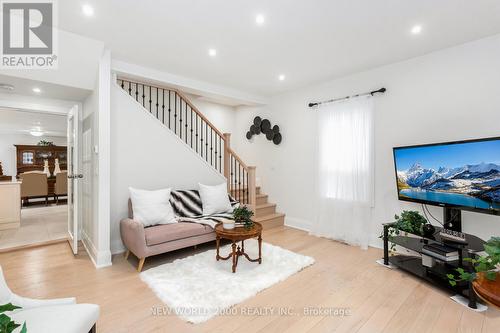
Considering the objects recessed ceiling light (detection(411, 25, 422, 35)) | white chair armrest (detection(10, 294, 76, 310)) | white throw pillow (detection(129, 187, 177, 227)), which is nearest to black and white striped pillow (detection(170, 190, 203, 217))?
white throw pillow (detection(129, 187, 177, 227))

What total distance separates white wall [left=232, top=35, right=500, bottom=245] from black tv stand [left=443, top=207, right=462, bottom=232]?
0.24 m

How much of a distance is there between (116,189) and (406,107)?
4358mm

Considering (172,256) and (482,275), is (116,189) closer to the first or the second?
(172,256)

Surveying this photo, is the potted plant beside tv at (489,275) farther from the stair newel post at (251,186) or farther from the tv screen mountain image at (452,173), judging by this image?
the stair newel post at (251,186)

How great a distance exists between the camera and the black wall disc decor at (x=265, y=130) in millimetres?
5121

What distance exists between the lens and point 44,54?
2.72 metres

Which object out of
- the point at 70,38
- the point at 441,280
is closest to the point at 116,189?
the point at 70,38

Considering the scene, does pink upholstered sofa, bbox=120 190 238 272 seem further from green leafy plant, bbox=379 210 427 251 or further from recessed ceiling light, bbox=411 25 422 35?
recessed ceiling light, bbox=411 25 422 35

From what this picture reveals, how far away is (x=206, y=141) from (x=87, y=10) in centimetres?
303

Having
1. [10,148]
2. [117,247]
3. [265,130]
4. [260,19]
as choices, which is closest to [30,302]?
[117,247]

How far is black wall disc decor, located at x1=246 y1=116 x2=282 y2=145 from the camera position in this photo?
5121 mm

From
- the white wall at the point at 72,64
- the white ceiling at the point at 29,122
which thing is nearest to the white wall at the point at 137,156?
the white wall at the point at 72,64

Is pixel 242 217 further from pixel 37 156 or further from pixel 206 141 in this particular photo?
pixel 37 156

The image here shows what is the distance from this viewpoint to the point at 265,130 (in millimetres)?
5359
